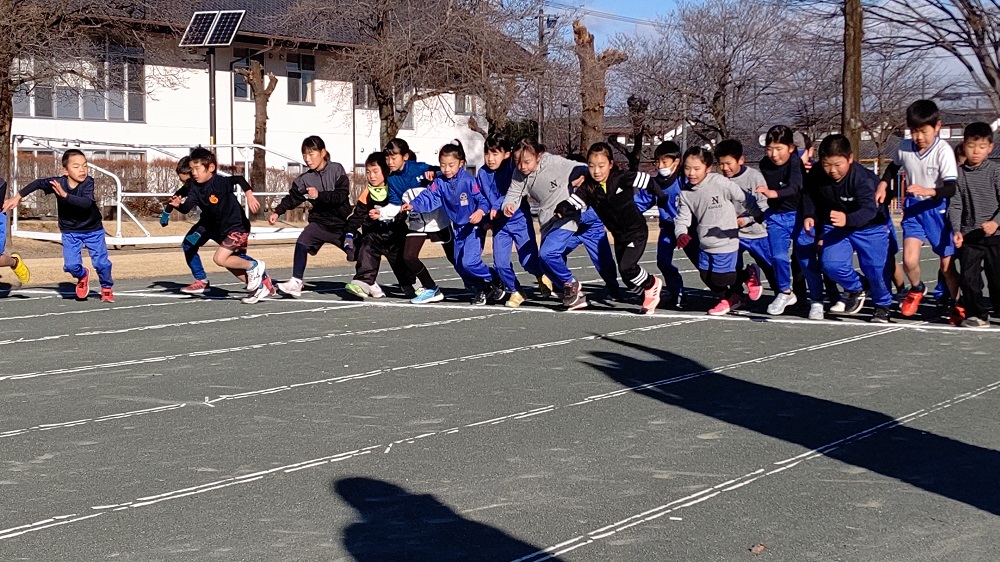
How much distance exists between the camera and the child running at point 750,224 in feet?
39.2

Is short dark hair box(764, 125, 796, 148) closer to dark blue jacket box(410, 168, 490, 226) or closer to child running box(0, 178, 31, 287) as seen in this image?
dark blue jacket box(410, 168, 490, 226)

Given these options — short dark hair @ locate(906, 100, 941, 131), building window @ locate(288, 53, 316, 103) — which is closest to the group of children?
short dark hair @ locate(906, 100, 941, 131)

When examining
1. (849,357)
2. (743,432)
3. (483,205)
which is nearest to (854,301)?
(849,357)

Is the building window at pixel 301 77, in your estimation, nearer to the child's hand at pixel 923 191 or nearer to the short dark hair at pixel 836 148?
the short dark hair at pixel 836 148

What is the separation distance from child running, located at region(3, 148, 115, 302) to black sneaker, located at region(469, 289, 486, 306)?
12.9ft

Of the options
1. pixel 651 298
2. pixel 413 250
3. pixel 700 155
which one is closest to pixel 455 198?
pixel 413 250

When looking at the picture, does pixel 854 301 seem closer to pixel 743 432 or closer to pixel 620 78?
pixel 743 432

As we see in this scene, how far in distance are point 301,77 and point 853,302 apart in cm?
3461

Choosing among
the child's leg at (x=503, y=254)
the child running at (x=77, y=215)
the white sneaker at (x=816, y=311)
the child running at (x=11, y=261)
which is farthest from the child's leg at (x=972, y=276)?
the child running at (x=11, y=261)

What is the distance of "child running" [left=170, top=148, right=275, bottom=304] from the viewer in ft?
42.3

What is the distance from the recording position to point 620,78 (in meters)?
44.3

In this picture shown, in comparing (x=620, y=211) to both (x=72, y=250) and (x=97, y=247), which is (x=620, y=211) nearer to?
(x=97, y=247)

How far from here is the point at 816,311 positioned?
11625 mm

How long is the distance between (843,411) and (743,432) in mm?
898
